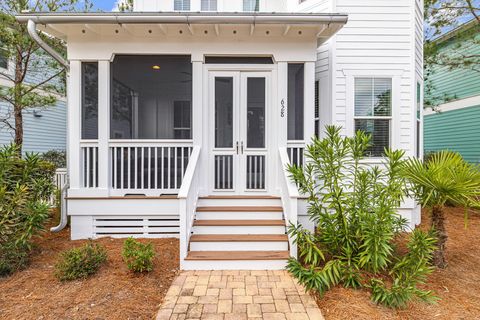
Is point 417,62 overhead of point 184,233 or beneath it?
overhead

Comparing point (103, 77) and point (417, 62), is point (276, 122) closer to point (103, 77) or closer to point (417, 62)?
point (103, 77)

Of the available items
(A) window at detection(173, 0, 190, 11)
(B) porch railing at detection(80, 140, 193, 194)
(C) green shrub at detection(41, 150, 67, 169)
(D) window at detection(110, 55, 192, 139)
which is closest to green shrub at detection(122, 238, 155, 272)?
(B) porch railing at detection(80, 140, 193, 194)

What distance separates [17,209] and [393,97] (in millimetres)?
6533

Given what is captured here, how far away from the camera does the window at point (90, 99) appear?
16.4 ft

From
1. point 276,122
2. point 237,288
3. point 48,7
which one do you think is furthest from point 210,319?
point 48,7

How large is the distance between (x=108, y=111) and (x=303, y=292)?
4239 millimetres

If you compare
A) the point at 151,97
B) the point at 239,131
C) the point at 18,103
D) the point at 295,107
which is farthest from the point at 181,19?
the point at 18,103

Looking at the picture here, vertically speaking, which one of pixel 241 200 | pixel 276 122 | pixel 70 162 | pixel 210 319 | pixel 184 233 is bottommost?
pixel 210 319

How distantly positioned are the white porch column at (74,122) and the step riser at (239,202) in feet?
7.32

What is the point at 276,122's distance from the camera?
16.6ft

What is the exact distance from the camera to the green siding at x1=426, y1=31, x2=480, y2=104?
9695mm

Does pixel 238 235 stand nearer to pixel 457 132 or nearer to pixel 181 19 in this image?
pixel 181 19

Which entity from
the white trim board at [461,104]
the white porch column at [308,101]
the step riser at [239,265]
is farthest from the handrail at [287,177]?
the white trim board at [461,104]

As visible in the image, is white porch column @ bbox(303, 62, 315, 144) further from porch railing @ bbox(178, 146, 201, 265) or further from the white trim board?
the white trim board
